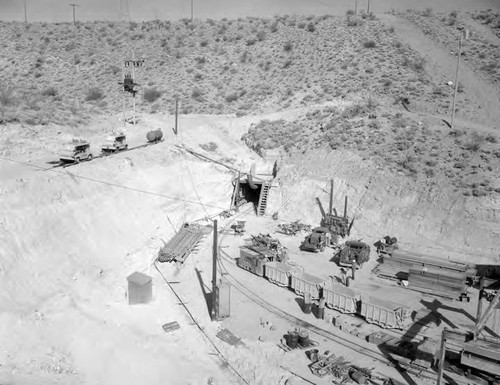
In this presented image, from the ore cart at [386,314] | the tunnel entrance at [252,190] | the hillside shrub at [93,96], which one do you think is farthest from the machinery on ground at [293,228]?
the hillside shrub at [93,96]

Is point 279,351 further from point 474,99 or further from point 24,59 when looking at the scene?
point 24,59

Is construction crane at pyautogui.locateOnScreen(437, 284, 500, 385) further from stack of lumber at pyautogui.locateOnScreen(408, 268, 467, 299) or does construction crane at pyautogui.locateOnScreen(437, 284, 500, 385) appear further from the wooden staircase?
the wooden staircase

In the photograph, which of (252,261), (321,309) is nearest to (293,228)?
(252,261)

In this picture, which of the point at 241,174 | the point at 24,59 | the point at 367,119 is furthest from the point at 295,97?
the point at 24,59

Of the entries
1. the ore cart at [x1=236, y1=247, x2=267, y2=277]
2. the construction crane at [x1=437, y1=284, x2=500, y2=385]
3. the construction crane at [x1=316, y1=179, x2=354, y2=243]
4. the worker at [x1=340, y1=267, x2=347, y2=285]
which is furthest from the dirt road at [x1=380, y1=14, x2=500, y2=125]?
the construction crane at [x1=437, y1=284, x2=500, y2=385]

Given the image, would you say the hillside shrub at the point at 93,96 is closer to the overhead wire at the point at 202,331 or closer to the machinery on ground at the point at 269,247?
the machinery on ground at the point at 269,247
